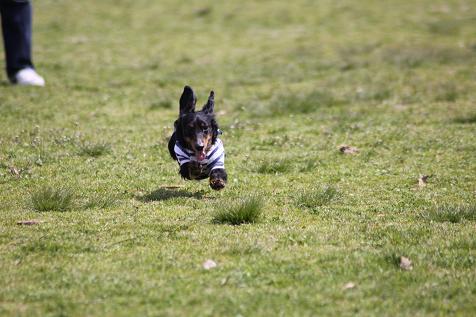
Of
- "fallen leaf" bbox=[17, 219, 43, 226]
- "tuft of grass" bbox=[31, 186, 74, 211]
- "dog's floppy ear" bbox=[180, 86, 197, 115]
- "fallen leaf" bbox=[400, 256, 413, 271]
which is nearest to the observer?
"fallen leaf" bbox=[400, 256, 413, 271]

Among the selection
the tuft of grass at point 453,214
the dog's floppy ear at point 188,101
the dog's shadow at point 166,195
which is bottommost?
the dog's shadow at point 166,195

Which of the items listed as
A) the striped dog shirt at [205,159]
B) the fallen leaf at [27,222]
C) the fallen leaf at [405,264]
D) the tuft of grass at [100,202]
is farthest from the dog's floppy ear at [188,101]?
the fallen leaf at [405,264]

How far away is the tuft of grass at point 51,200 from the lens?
23.8ft

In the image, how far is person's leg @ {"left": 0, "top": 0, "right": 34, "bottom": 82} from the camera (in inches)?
579

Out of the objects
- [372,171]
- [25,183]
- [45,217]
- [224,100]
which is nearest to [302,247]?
[45,217]

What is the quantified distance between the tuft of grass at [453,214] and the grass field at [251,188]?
0.05 feet

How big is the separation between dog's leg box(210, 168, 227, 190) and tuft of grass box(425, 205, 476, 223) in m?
2.18

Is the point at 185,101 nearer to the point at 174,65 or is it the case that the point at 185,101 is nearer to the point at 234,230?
the point at 234,230

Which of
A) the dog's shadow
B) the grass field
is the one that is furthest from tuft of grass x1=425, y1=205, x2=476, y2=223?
the dog's shadow

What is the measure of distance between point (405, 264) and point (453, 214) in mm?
1552

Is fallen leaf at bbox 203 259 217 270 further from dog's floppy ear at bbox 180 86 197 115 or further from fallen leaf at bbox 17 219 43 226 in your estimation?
dog's floppy ear at bbox 180 86 197 115

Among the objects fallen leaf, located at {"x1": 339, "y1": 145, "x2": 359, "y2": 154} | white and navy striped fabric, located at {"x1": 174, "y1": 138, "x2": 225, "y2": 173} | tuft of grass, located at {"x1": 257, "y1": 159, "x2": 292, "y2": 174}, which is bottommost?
fallen leaf, located at {"x1": 339, "y1": 145, "x2": 359, "y2": 154}

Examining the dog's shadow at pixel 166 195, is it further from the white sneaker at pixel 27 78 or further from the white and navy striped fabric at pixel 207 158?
the white sneaker at pixel 27 78

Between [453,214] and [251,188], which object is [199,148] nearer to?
[251,188]
